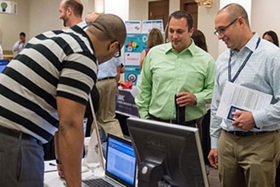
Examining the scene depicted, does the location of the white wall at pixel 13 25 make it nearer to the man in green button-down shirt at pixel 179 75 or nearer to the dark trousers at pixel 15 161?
the man in green button-down shirt at pixel 179 75

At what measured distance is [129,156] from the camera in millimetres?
2156

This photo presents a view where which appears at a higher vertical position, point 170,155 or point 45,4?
point 45,4

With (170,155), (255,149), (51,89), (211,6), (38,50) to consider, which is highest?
(211,6)

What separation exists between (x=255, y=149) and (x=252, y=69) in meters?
0.44

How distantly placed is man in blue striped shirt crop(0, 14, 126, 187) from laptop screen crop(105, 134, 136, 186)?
459 millimetres

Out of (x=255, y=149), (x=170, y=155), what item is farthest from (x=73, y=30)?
(x=255, y=149)

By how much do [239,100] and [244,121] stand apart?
0.48 ft

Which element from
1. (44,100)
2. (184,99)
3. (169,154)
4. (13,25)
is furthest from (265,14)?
(13,25)

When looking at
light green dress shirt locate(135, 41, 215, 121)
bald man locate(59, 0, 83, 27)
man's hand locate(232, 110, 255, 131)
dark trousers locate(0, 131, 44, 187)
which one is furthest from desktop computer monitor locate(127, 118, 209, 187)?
bald man locate(59, 0, 83, 27)

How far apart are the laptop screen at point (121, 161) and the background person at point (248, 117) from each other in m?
0.62

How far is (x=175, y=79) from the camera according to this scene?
2910 millimetres

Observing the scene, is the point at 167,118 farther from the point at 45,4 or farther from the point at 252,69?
the point at 45,4

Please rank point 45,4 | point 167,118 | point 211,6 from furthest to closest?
point 45,4, point 211,6, point 167,118

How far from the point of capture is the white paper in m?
2.31
